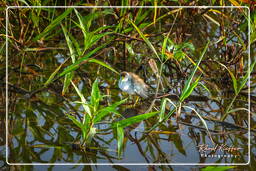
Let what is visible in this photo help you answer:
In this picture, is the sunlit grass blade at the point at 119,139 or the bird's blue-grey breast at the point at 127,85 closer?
the sunlit grass blade at the point at 119,139

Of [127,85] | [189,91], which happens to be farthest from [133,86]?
[189,91]

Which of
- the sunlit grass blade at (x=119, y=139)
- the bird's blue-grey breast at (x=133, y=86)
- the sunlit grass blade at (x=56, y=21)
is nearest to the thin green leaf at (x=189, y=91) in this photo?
the sunlit grass blade at (x=119, y=139)

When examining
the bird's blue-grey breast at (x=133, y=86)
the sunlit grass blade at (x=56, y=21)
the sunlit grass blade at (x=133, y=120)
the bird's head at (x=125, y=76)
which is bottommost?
the sunlit grass blade at (x=133, y=120)

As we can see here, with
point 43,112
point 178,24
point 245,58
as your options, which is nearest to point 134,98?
point 43,112

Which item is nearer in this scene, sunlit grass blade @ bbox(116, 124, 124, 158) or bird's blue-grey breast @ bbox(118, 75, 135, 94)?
sunlit grass blade @ bbox(116, 124, 124, 158)

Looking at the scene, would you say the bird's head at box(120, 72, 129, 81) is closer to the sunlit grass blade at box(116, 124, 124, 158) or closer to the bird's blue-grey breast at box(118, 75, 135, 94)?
the bird's blue-grey breast at box(118, 75, 135, 94)

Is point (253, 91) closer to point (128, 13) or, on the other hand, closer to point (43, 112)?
point (128, 13)
